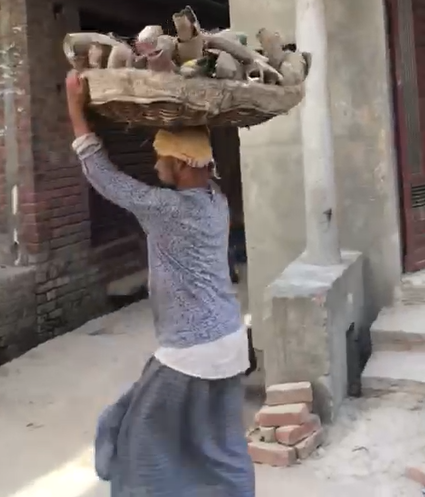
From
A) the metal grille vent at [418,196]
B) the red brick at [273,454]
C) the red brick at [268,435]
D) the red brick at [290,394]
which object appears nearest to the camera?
the red brick at [273,454]

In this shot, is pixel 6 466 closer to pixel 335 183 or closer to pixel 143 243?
pixel 335 183

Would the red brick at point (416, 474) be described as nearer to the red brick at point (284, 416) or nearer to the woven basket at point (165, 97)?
the red brick at point (284, 416)

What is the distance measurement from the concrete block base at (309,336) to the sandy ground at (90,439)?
0.66ft

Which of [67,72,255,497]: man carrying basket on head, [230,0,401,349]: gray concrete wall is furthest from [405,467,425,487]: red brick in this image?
[230,0,401,349]: gray concrete wall

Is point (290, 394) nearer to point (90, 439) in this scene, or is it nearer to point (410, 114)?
point (90, 439)

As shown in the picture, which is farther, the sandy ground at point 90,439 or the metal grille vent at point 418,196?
the metal grille vent at point 418,196

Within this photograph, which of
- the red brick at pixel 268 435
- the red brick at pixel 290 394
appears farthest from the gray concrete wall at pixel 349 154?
the red brick at pixel 268 435

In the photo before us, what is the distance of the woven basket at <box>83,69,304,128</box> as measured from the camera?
255cm

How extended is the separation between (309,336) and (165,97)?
7.24 feet

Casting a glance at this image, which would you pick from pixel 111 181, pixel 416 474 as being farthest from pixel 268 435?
pixel 111 181

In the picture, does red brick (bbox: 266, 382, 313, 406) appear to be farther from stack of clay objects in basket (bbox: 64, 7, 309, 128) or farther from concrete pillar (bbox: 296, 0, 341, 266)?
stack of clay objects in basket (bbox: 64, 7, 309, 128)

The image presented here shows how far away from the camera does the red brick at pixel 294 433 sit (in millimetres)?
4121

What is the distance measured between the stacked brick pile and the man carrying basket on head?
1.18m

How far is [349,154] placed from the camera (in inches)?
218
